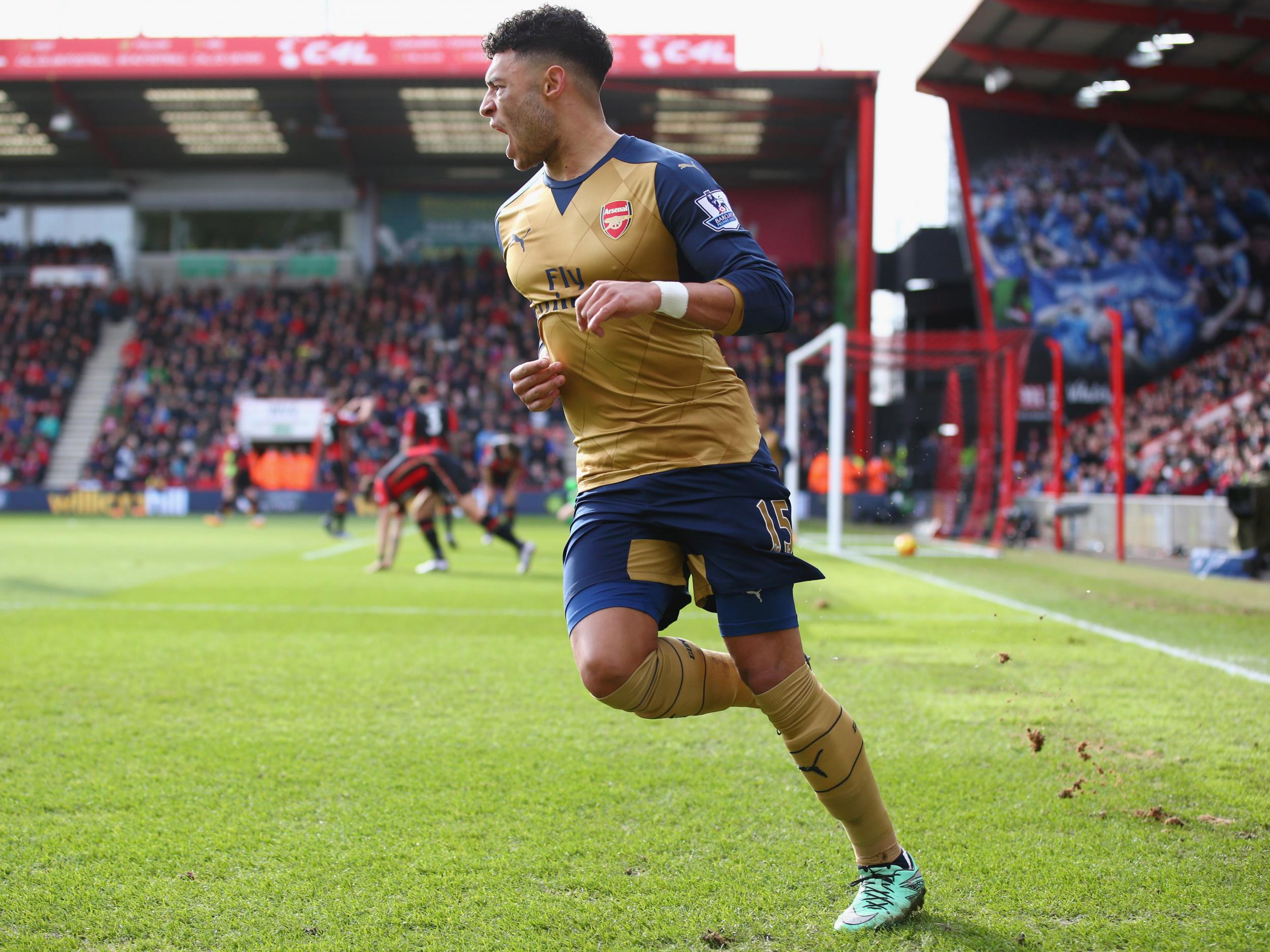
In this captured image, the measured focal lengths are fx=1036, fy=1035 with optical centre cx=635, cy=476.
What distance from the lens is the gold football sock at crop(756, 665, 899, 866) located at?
2574 millimetres

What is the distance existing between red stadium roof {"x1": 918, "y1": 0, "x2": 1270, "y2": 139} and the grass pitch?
19.4m

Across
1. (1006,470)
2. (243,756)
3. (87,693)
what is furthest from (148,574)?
(1006,470)

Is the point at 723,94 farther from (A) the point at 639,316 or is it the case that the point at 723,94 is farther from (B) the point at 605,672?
(B) the point at 605,672

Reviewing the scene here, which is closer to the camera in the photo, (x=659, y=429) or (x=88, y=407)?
(x=659, y=429)

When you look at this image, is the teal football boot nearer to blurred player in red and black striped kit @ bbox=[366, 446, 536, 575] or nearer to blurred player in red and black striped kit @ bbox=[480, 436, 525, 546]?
blurred player in red and black striped kit @ bbox=[366, 446, 536, 575]

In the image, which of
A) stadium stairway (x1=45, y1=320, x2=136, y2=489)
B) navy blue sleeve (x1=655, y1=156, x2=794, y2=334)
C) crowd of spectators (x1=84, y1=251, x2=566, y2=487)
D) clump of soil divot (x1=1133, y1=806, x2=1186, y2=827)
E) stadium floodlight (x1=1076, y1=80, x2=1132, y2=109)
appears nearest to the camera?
navy blue sleeve (x1=655, y1=156, x2=794, y2=334)

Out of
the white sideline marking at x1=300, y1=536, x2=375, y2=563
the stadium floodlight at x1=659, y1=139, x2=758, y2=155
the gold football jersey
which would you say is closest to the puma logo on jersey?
the gold football jersey

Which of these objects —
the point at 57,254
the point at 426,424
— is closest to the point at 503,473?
the point at 426,424

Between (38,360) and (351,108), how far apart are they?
42.2ft

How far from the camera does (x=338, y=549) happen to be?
15.0m

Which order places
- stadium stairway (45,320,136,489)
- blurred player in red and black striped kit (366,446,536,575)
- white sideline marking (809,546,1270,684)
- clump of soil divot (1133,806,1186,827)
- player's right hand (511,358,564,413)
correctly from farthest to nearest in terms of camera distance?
stadium stairway (45,320,136,489) < blurred player in red and black striped kit (366,446,536,575) < white sideline marking (809,546,1270,684) < clump of soil divot (1133,806,1186,827) < player's right hand (511,358,564,413)

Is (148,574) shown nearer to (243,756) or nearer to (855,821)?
(243,756)

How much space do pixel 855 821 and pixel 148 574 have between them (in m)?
10.2

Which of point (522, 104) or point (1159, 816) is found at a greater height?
point (522, 104)
